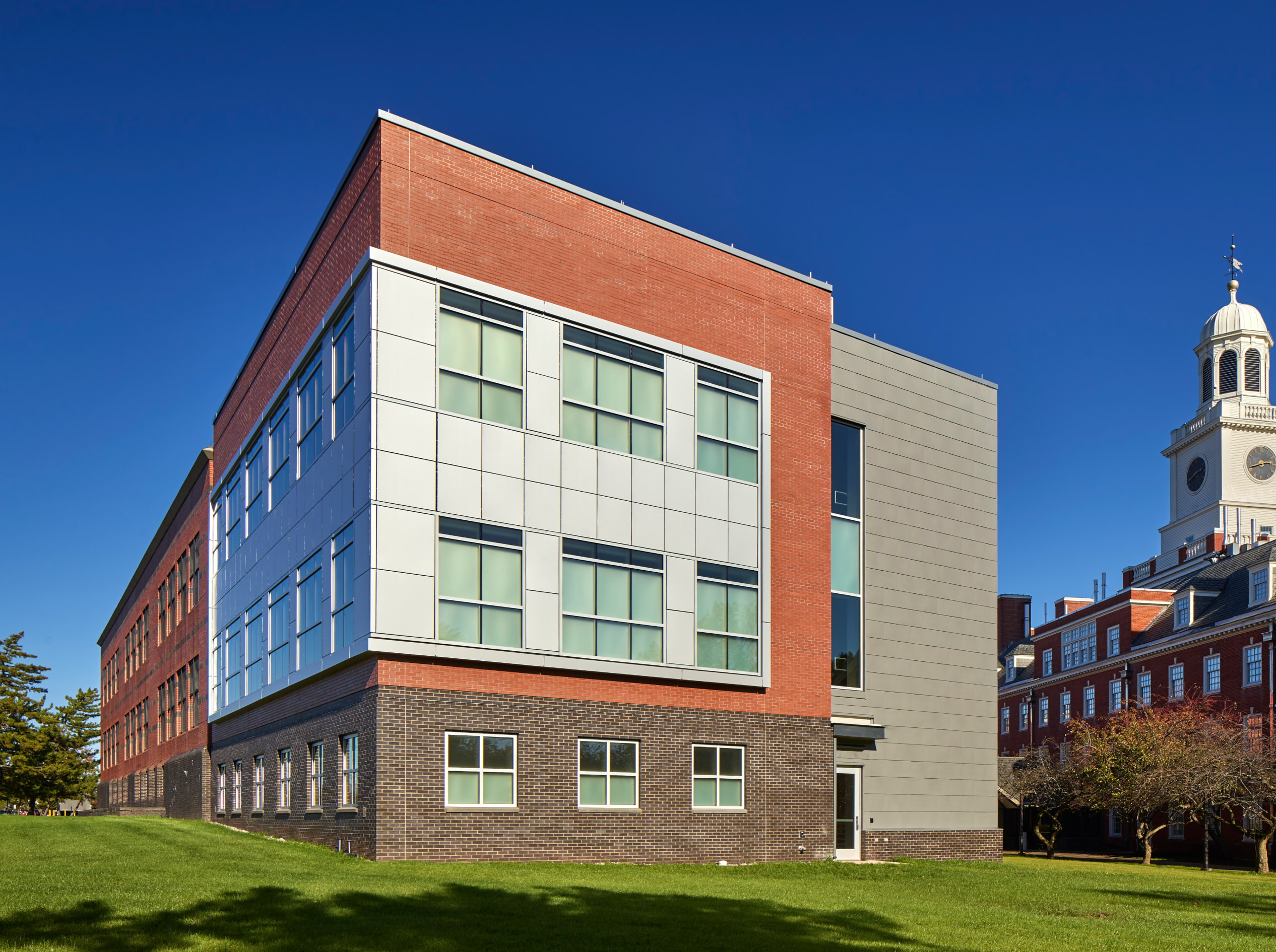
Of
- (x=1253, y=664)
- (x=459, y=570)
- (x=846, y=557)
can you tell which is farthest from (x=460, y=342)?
(x=1253, y=664)

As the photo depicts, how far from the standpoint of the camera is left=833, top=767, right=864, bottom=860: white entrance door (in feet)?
97.6

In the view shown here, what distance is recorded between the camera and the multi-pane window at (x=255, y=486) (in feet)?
112

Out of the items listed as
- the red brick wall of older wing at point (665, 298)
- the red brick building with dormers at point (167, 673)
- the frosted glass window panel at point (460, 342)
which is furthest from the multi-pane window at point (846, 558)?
the red brick building with dormers at point (167, 673)

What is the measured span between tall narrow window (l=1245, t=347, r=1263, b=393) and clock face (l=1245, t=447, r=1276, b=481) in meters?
4.82

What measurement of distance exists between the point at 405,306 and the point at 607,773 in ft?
35.2

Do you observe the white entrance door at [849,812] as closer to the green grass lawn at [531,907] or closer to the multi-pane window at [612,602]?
the green grass lawn at [531,907]

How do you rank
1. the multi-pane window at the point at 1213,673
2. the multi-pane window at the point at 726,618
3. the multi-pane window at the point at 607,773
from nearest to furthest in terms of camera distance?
the multi-pane window at the point at 607,773
the multi-pane window at the point at 726,618
the multi-pane window at the point at 1213,673

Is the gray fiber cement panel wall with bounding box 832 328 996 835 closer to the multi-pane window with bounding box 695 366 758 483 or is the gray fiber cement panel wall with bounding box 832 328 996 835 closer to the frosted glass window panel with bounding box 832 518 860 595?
the frosted glass window panel with bounding box 832 518 860 595

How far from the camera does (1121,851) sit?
63.2 metres

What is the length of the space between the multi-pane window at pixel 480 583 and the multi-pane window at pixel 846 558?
32.5ft

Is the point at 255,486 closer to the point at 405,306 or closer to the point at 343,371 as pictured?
the point at 343,371

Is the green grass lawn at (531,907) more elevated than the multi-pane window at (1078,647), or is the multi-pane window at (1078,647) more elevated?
the multi-pane window at (1078,647)

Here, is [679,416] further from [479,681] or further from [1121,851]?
[1121,851]

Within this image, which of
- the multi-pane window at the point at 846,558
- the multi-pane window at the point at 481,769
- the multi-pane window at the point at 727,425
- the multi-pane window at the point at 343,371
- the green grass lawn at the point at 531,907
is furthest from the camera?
the multi-pane window at the point at 846,558
